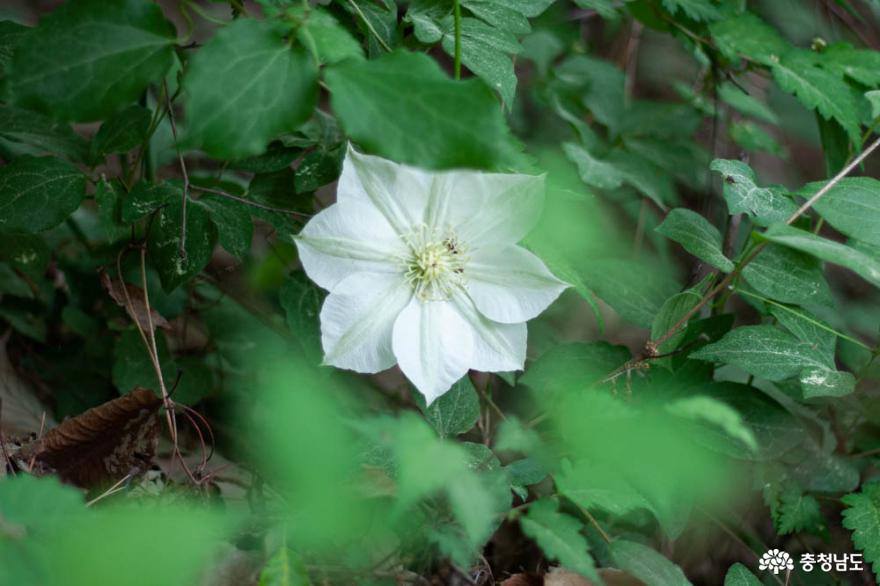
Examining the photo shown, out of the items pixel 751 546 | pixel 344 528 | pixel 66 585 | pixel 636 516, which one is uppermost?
pixel 66 585

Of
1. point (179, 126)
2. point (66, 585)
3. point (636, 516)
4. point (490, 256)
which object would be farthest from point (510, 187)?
point (179, 126)

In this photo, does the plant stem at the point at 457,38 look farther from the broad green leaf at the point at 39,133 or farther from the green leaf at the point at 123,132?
the broad green leaf at the point at 39,133

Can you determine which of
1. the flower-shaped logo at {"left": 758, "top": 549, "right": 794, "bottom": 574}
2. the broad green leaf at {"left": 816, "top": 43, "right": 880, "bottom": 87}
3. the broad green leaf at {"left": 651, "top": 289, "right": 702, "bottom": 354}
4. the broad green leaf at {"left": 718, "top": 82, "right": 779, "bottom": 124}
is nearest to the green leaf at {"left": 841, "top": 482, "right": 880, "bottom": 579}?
the flower-shaped logo at {"left": 758, "top": 549, "right": 794, "bottom": 574}

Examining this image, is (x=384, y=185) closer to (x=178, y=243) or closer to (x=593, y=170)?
(x=178, y=243)

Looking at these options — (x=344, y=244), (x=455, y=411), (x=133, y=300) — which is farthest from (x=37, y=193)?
(x=455, y=411)

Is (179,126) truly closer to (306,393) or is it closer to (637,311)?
(637,311)
